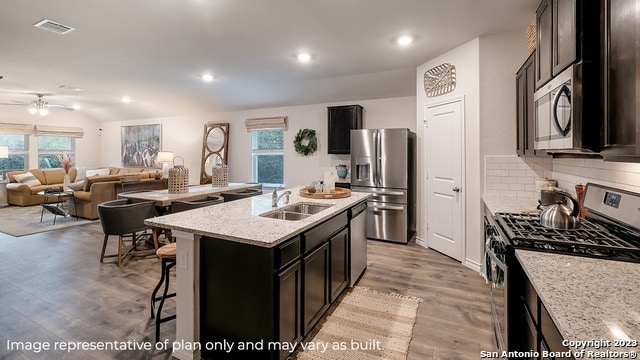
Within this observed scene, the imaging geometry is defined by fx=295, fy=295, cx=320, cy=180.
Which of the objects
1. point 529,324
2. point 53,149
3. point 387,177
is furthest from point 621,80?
point 53,149

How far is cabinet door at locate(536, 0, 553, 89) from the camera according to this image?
186cm

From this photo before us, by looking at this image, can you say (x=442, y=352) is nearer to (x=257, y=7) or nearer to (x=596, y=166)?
(x=596, y=166)

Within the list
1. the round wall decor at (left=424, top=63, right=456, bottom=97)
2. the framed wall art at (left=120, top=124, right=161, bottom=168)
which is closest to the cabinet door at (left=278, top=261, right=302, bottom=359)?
the round wall decor at (left=424, top=63, right=456, bottom=97)

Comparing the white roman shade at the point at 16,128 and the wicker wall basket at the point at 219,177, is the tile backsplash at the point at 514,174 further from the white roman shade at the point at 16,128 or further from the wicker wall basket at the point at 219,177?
the white roman shade at the point at 16,128

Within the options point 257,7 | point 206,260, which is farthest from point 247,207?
point 257,7

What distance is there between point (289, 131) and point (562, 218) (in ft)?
17.8

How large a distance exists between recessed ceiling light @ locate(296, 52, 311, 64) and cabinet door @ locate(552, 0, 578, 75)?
276 cm

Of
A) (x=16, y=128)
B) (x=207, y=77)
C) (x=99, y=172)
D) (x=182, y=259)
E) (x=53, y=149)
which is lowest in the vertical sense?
(x=182, y=259)

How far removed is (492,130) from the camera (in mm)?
3291

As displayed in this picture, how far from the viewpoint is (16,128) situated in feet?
25.4

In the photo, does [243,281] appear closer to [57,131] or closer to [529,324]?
[529,324]

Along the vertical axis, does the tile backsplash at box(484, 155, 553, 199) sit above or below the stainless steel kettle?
above

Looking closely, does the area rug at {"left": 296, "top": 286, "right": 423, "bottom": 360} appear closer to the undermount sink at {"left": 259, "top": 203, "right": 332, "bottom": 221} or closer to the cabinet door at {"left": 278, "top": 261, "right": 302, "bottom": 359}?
the cabinet door at {"left": 278, "top": 261, "right": 302, "bottom": 359}

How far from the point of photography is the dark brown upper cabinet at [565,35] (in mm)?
1418
